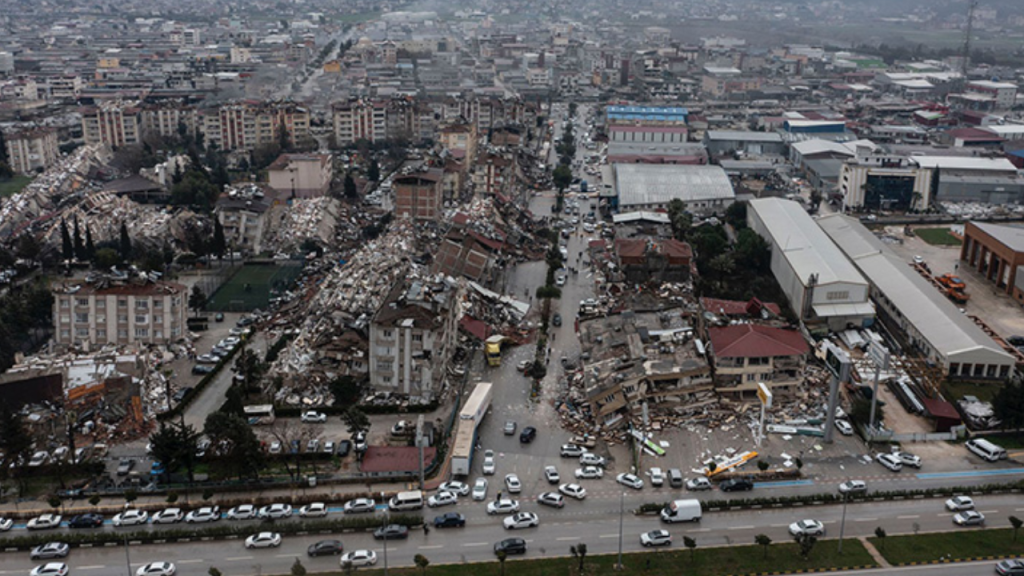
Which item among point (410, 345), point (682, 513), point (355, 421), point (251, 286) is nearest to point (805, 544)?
point (682, 513)

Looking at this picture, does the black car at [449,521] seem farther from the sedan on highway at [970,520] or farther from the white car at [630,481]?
the sedan on highway at [970,520]

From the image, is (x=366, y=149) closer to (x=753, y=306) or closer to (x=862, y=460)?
(x=753, y=306)

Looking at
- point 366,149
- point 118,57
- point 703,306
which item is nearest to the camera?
point 703,306

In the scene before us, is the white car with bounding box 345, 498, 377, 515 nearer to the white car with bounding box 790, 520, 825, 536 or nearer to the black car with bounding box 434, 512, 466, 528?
the black car with bounding box 434, 512, 466, 528

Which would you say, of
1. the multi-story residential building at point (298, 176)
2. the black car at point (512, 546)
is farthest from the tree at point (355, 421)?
the multi-story residential building at point (298, 176)

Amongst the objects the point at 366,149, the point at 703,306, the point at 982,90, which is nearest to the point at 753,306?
the point at 703,306

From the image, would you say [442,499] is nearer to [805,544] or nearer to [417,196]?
[805,544]
